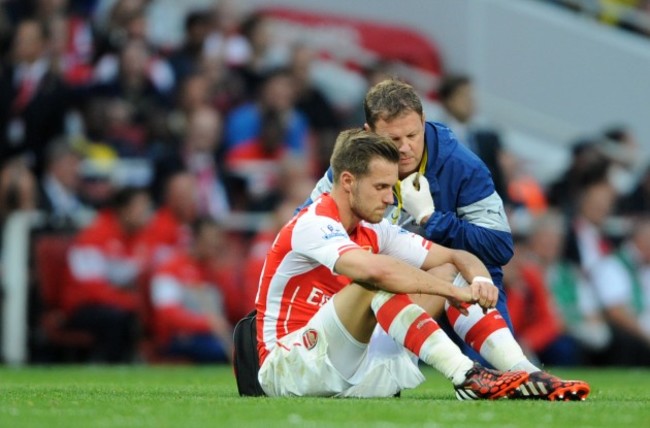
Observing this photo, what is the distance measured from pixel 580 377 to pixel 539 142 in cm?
628

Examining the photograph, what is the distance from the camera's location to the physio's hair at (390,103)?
27.6 ft

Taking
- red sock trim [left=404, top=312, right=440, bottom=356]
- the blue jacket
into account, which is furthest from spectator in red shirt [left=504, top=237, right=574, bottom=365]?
red sock trim [left=404, top=312, right=440, bottom=356]

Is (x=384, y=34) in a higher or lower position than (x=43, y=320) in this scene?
higher

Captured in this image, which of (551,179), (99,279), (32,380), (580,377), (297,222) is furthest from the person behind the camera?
(551,179)

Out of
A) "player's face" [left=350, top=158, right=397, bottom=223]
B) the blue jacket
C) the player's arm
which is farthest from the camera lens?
the blue jacket

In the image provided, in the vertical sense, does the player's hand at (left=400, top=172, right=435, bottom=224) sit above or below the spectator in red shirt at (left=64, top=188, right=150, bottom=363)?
above

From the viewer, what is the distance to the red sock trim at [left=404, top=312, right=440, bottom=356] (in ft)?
25.8

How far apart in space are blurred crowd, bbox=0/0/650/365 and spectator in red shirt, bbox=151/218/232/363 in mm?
16

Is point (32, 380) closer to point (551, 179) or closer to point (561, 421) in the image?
point (561, 421)

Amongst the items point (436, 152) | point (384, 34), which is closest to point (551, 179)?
point (384, 34)

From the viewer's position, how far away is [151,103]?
15.9 metres

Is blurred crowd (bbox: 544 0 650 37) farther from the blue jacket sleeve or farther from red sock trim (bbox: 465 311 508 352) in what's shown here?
red sock trim (bbox: 465 311 508 352)

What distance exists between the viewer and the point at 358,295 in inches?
311

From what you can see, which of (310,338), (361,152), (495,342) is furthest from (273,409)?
(495,342)
